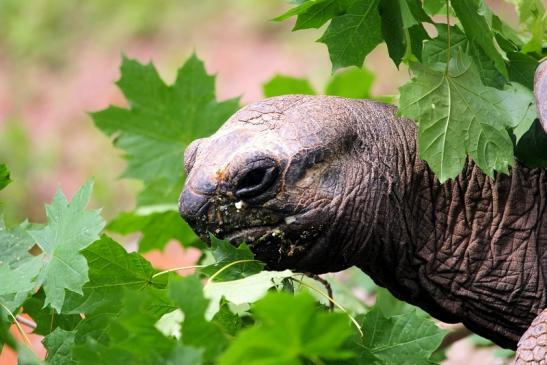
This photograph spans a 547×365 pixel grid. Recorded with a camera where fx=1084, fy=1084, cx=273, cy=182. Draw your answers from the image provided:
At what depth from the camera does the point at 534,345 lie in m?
2.33

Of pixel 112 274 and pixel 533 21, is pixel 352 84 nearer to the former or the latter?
pixel 533 21

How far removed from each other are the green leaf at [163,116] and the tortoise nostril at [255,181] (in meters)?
1.22

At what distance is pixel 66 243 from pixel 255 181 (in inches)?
19.3

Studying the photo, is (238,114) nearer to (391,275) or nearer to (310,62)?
(391,275)

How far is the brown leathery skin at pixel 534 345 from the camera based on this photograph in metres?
2.30

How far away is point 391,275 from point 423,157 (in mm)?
344

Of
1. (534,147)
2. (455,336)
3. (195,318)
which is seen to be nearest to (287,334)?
(195,318)

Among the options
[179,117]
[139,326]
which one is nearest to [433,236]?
[139,326]

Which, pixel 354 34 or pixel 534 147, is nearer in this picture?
pixel 534 147

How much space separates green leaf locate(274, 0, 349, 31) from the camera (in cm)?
254

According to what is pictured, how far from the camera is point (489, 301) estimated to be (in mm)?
2561

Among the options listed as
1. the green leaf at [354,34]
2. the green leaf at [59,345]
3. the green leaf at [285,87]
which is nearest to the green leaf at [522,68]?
the green leaf at [354,34]

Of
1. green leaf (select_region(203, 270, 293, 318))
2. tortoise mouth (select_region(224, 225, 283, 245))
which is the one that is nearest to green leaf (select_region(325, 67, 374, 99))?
tortoise mouth (select_region(224, 225, 283, 245))

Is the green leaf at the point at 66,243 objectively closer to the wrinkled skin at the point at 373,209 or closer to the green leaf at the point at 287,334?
the wrinkled skin at the point at 373,209
